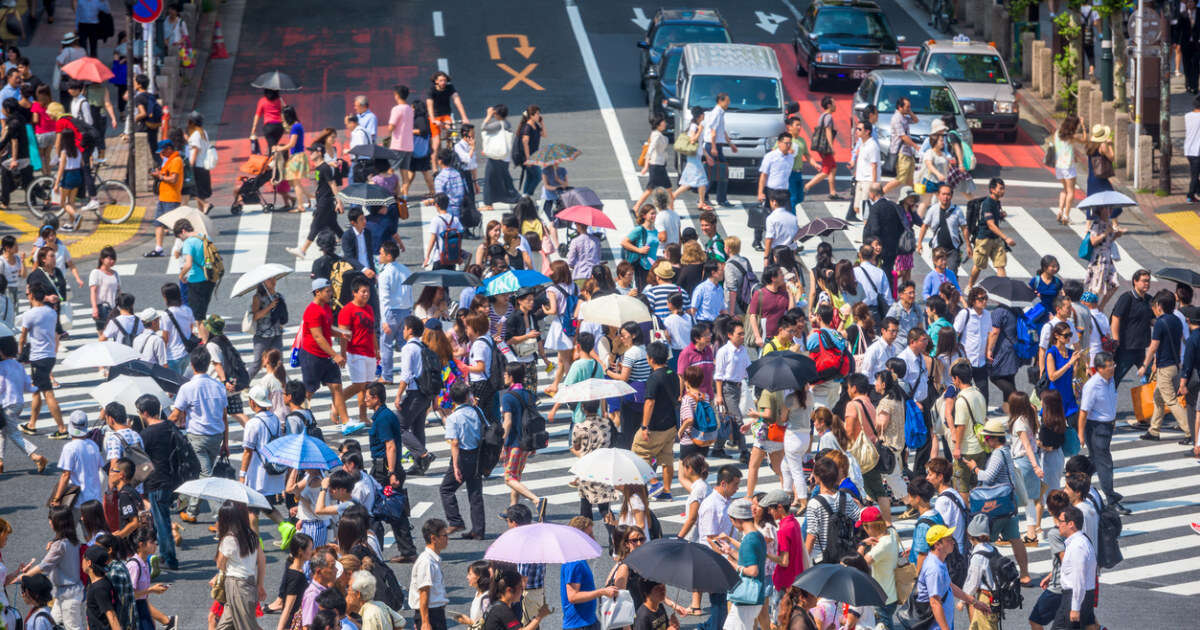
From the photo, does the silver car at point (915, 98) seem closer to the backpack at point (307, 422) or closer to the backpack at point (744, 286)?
the backpack at point (744, 286)

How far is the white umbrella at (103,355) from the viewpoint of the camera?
684 inches

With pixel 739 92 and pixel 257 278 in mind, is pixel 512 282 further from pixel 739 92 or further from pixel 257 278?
pixel 739 92

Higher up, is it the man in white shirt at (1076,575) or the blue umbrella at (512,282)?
the blue umbrella at (512,282)

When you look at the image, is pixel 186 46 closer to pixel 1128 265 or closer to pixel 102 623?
pixel 1128 265

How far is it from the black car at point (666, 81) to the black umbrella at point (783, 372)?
1602 cm

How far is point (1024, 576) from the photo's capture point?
619 inches

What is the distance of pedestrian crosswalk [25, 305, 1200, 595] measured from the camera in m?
16.3

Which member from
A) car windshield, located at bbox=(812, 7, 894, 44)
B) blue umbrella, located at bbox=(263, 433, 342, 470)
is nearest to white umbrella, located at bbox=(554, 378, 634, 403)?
blue umbrella, located at bbox=(263, 433, 342, 470)

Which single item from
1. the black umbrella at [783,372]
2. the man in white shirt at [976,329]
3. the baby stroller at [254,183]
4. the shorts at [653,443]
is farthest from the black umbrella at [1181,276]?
the baby stroller at [254,183]

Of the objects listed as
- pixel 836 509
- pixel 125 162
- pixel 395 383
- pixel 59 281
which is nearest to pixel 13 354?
pixel 59 281

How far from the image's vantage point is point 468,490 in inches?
641

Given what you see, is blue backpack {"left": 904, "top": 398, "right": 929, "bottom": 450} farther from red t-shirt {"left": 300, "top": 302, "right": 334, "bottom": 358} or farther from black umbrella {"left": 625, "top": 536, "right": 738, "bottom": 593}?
red t-shirt {"left": 300, "top": 302, "right": 334, "bottom": 358}

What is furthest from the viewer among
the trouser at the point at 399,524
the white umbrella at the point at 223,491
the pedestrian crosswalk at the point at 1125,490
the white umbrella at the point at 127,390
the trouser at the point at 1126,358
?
the trouser at the point at 1126,358

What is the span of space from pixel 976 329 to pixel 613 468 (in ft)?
19.6
